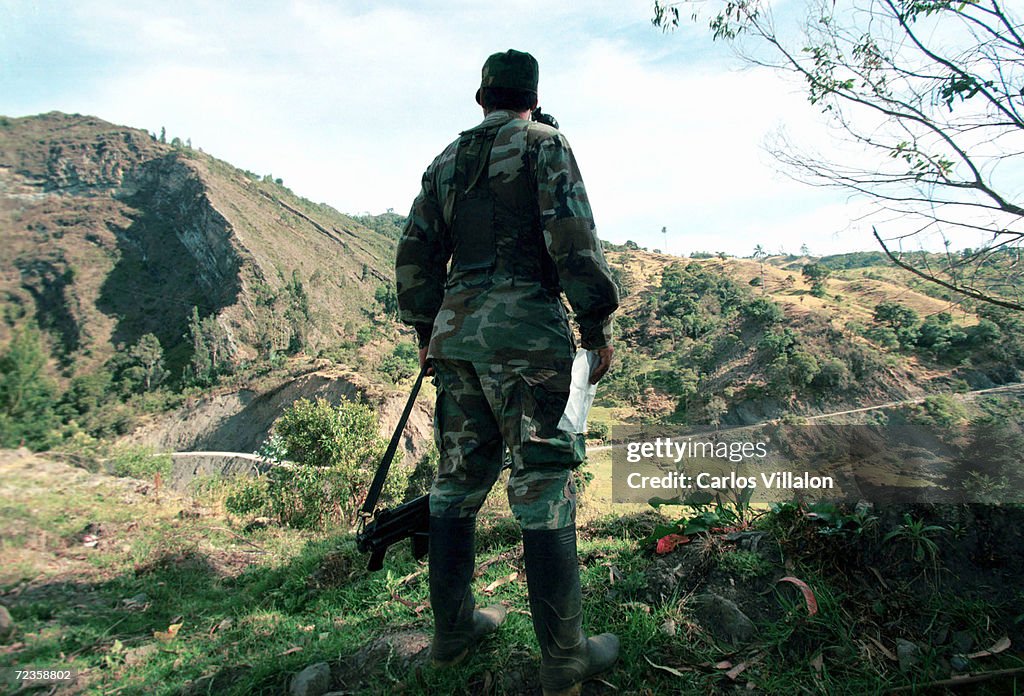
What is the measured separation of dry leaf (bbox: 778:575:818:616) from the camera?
183 centimetres

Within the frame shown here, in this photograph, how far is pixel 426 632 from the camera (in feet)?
7.00

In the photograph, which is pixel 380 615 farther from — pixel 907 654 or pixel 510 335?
pixel 907 654

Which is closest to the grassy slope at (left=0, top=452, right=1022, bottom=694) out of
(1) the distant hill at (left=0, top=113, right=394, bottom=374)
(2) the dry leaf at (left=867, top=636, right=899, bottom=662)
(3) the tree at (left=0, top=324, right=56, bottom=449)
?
(2) the dry leaf at (left=867, top=636, right=899, bottom=662)

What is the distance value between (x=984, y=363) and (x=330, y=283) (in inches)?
2365

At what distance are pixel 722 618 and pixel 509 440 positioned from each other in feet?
3.48

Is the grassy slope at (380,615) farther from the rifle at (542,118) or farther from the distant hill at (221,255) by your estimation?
the distant hill at (221,255)

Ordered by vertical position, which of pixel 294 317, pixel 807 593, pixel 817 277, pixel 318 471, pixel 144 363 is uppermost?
pixel 817 277

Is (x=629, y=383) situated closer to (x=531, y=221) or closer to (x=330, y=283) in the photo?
(x=531, y=221)

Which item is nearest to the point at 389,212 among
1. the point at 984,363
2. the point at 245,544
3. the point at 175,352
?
the point at 175,352

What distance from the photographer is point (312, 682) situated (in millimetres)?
1893

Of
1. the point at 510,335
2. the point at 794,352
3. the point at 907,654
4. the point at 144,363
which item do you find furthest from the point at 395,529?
the point at 794,352

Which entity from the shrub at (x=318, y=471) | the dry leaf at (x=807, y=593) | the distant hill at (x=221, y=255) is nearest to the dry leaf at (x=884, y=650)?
the dry leaf at (x=807, y=593)

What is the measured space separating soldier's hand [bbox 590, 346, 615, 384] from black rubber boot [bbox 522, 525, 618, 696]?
53cm

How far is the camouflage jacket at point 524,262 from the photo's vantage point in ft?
5.46
